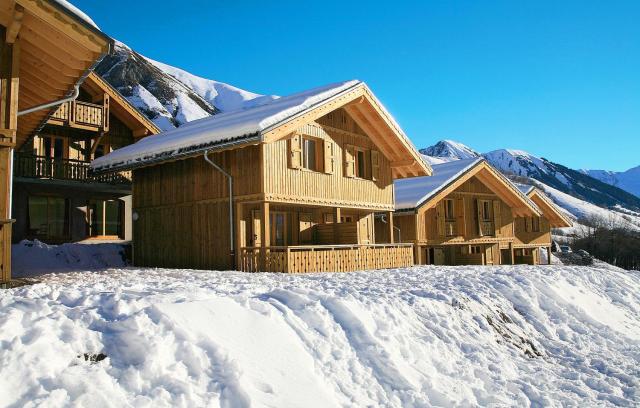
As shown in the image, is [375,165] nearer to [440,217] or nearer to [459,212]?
[440,217]

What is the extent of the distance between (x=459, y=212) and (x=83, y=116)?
18948mm

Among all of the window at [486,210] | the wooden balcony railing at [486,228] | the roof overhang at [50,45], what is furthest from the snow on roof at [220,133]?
the window at [486,210]

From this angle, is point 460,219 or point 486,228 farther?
point 486,228

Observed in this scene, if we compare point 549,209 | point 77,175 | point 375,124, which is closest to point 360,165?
point 375,124

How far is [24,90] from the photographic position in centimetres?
1332

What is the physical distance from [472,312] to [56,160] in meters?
20.0

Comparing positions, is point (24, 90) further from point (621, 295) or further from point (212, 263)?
point (621, 295)

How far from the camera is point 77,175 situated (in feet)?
78.6

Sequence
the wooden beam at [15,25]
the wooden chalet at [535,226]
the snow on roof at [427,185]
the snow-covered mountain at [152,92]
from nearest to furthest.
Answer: the wooden beam at [15,25], the snow on roof at [427,185], the wooden chalet at [535,226], the snow-covered mountain at [152,92]

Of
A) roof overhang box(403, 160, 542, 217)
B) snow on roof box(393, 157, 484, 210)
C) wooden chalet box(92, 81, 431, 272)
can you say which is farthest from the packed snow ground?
roof overhang box(403, 160, 542, 217)

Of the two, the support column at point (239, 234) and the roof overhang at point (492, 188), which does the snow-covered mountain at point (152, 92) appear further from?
the support column at point (239, 234)

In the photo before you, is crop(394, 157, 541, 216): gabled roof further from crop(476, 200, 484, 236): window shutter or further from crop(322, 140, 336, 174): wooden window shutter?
crop(322, 140, 336, 174): wooden window shutter

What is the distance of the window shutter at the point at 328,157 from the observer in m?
19.3

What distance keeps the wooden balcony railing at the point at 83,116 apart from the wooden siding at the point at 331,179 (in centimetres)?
1108
